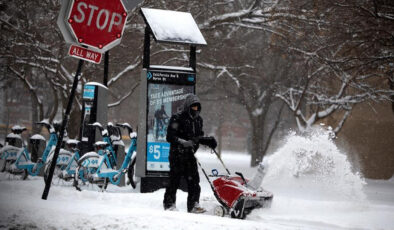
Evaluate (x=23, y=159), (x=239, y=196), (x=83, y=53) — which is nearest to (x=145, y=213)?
(x=239, y=196)

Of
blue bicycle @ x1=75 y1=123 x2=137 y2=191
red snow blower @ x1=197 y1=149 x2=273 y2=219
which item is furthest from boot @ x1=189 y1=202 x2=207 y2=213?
blue bicycle @ x1=75 y1=123 x2=137 y2=191

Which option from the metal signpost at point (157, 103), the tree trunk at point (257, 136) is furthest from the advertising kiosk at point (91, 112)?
the tree trunk at point (257, 136)

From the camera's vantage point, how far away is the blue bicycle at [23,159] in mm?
12555

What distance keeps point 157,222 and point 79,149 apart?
6.70 metres

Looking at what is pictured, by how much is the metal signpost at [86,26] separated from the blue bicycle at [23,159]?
460cm

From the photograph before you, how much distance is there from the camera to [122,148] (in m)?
12.7

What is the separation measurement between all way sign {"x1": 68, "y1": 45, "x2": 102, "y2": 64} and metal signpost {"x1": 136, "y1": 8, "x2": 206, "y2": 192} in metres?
3.81

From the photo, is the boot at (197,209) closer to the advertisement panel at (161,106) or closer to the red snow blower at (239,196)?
the red snow blower at (239,196)

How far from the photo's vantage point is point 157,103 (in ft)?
39.3

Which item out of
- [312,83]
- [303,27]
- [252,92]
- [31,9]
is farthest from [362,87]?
[31,9]

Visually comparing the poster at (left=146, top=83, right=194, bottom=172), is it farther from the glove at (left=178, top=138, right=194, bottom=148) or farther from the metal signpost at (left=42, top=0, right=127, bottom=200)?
the glove at (left=178, top=138, right=194, bottom=148)

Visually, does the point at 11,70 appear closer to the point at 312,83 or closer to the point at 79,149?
the point at 79,149

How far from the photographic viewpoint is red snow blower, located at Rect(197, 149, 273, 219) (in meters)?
7.98

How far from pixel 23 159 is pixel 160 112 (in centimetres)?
353
